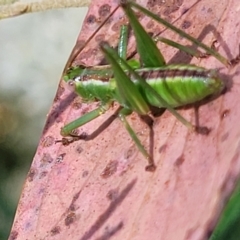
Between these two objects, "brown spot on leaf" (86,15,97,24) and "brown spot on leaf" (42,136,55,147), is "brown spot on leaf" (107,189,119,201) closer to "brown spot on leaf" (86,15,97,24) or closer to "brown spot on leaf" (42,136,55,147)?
"brown spot on leaf" (42,136,55,147)

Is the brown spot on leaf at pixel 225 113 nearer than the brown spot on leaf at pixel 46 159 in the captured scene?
Yes

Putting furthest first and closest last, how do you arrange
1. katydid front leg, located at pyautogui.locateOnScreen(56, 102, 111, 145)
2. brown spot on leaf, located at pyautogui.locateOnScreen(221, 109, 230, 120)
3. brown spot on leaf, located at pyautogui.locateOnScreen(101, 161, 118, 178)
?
katydid front leg, located at pyautogui.locateOnScreen(56, 102, 111, 145) < brown spot on leaf, located at pyautogui.locateOnScreen(101, 161, 118, 178) < brown spot on leaf, located at pyautogui.locateOnScreen(221, 109, 230, 120)

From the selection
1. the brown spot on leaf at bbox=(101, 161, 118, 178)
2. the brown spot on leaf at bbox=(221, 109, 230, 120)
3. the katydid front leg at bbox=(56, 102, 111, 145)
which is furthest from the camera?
the katydid front leg at bbox=(56, 102, 111, 145)

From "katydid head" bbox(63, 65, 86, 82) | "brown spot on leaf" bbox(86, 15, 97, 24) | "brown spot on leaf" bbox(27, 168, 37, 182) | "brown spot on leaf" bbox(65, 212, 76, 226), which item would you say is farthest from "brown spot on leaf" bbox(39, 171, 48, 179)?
"brown spot on leaf" bbox(86, 15, 97, 24)

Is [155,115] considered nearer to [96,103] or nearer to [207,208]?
[96,103]

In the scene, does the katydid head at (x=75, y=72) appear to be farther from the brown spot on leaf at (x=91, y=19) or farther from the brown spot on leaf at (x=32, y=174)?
the brown spot on leaf at (x=32, y=174)

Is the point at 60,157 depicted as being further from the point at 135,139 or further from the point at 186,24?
the point at 186,24

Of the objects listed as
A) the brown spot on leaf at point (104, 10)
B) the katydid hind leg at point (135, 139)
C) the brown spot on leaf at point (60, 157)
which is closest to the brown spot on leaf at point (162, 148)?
the katydid hind leg at point (135, 139)
